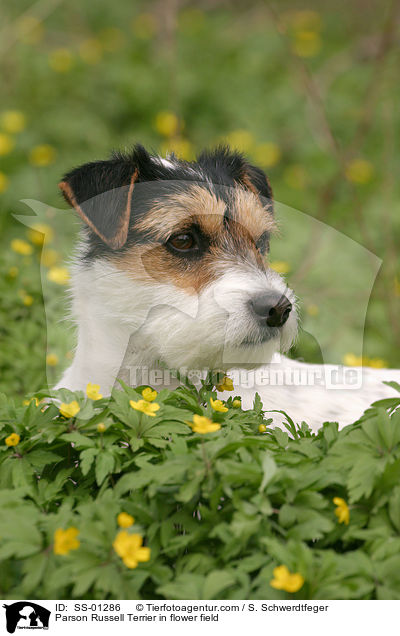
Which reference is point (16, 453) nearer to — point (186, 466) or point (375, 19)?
point (186, 466)

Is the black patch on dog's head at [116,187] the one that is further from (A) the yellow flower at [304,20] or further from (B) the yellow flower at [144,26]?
(A) the yellow flower at [304,20]

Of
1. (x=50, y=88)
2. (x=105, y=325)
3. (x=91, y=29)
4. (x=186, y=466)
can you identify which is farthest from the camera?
(x=91, y=29)

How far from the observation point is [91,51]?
373 inches

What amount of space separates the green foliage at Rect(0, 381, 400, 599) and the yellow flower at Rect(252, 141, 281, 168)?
249 inches

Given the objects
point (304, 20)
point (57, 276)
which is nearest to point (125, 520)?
point (57, 276)

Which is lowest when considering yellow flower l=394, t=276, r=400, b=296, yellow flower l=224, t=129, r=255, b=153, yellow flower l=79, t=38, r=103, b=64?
yellow flower l=394, t=276, r=400, b=296

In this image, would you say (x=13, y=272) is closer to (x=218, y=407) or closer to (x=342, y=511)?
(x=218, y=407)

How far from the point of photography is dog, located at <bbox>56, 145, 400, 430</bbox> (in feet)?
10.0

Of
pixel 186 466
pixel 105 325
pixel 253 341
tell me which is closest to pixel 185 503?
pixel 186 466

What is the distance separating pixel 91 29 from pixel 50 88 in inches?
109

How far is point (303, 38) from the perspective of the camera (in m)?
10.1

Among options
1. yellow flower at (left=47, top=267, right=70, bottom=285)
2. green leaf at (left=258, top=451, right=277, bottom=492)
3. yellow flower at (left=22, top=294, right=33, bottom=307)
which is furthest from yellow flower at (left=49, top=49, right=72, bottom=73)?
green leaf at (left=258, top=451, right=277, bottom=492)

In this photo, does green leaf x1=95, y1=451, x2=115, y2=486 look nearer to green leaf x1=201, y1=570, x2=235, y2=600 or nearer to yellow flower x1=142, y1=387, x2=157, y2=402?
yellow flower x1=142, y1=387, x2=157, y2=402
